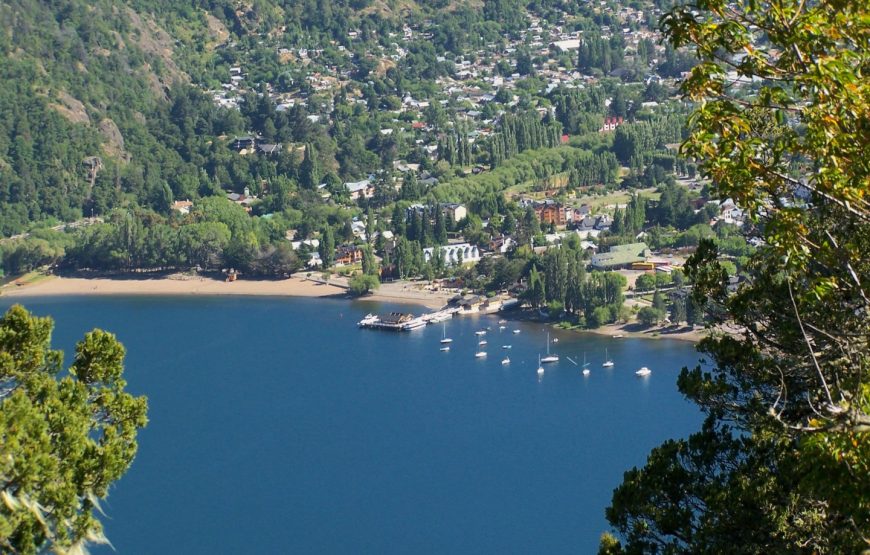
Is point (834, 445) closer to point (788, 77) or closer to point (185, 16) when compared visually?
point (788, 77)

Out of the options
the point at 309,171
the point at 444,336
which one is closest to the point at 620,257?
the point at 444,336

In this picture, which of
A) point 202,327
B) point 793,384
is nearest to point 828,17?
point 793,384

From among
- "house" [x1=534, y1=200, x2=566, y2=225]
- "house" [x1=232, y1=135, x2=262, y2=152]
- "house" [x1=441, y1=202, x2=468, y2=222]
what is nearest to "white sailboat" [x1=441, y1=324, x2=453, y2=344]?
"house" [x1=534, y1=200, x2=566, y2=225]

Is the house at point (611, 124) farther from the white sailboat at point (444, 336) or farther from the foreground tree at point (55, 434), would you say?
the foreground tree at point (55, 434)

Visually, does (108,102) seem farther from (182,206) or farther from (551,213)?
(551,213)

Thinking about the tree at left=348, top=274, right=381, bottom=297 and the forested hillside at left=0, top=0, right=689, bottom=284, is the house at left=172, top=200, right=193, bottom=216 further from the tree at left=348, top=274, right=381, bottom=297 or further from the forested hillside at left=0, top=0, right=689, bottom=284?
the tree at left=348, top=274, right=381, bottom=297

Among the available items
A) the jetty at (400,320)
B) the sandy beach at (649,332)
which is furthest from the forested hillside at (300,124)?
the sandy beach at (649,332)
